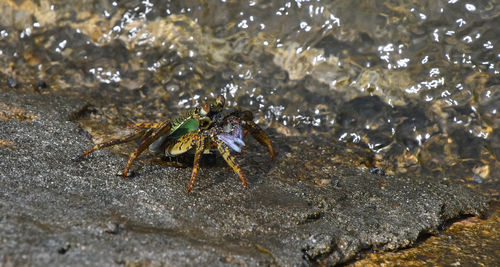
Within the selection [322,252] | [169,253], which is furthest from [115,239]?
[322,252]

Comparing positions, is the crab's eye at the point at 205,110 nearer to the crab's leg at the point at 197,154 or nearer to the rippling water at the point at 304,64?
the crab's leg at the point at 197,154

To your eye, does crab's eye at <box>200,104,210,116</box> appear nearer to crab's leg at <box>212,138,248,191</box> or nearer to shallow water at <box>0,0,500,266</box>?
crab's leg at <box>212,138,248,191</box>

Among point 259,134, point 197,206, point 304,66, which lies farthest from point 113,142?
point 304,66

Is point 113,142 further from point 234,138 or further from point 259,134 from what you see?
point 259,134

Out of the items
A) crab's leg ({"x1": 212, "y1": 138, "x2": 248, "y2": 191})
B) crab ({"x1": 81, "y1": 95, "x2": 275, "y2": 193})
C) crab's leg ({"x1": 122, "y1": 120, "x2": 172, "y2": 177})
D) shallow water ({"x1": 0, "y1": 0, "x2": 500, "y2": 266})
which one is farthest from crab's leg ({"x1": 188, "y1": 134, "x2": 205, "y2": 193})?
shallow water ({"x1": 0, "y1": 0, "x2": 500, "y2": 266})

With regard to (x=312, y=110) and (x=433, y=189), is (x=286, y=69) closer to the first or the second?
(x=312, y=110)

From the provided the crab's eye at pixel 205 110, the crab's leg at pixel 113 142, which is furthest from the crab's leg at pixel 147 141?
the crab's eye at pixel 205 110
